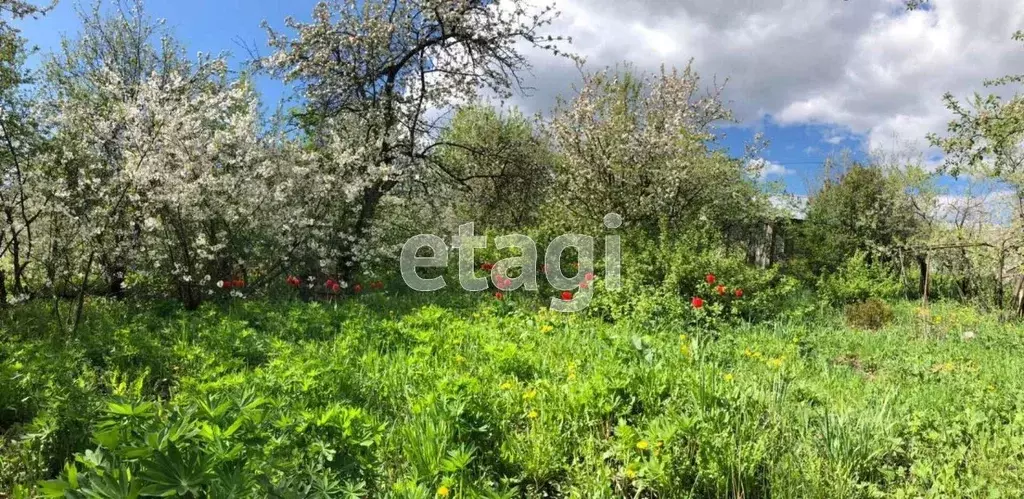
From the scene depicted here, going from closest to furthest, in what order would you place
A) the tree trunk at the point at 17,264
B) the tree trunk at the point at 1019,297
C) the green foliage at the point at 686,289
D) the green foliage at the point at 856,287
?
the tree trunk at the point at 17,264 → the green foliage at the point at 686,289 → the tree trunk at the point at 1019,297 → the green foliage at the point at 856,287

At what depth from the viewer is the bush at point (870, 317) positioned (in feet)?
24.5

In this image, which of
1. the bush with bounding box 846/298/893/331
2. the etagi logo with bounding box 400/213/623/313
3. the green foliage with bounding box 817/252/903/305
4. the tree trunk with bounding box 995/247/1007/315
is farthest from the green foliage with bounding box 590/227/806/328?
the tree trunk with bounding box 995/247/1007/315

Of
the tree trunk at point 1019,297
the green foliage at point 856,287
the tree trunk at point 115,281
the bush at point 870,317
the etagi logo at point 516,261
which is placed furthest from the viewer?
the green foliage at point 856,287

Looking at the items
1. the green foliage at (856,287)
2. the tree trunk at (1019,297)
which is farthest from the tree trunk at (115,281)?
the tree trunk at (1019,297)

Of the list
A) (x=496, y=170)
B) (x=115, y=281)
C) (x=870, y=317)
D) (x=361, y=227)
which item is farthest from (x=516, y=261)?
(x=115, y=281)

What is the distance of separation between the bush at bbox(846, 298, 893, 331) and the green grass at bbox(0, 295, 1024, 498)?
2.85 m

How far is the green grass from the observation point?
167 centimetres

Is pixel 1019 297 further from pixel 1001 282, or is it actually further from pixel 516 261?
pixel 516 261

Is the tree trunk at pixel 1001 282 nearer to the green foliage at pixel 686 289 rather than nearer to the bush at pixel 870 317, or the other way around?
the bush at pixel 870 317

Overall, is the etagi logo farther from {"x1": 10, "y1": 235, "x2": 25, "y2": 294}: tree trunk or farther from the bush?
{"x1": 10, "y1": 235, "x2": 25, "y2": 294}: tree trunk

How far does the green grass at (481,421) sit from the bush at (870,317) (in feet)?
9.34

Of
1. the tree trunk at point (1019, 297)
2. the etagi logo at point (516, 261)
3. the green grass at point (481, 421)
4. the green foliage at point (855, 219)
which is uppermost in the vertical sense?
the green foliage at point (855, 219)

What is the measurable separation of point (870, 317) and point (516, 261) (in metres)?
5.21

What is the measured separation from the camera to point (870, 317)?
755 centimetres
